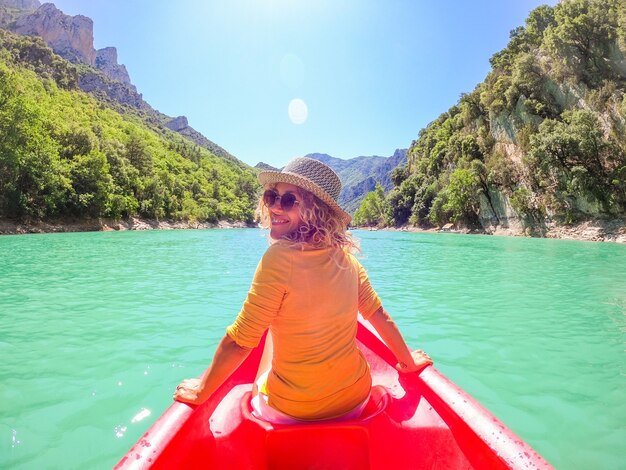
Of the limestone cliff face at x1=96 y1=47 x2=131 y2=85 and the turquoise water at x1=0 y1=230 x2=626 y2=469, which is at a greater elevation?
the limestone cliff face at x1=96 y1=47 x2=131 y2=85

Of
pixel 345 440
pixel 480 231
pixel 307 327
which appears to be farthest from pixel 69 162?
pixel 480 231

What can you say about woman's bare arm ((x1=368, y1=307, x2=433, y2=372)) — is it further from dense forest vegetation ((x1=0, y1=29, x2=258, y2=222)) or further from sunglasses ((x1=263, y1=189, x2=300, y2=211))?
dense forest vegetation ((x1=0, y1=29, x2=258, y2=222))

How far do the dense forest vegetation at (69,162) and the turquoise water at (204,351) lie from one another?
3131 centimetres

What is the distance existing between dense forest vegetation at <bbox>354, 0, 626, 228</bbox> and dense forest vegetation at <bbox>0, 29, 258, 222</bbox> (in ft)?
154

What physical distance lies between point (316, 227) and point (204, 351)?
3.89m

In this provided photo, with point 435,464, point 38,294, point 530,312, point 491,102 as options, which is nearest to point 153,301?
point 38,294

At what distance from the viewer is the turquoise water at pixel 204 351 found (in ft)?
9.92

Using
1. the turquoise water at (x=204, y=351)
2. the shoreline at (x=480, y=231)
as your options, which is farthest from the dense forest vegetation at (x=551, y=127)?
the turquoise water at (x=204, y=351)

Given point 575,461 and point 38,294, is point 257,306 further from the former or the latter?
point 38,294

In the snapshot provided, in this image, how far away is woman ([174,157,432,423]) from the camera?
5.47 ft

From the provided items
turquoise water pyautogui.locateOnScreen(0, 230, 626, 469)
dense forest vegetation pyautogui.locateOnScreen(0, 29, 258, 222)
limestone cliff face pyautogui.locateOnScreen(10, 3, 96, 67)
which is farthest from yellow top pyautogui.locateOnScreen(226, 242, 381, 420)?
limestone cliff face pyautogui.locateOnScreen(10, 3, 96, 67)

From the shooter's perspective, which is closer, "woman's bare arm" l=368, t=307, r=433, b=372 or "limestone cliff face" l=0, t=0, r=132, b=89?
"woman's bare arm" l=368, t=307, r=433, b=372

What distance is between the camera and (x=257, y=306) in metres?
1.66

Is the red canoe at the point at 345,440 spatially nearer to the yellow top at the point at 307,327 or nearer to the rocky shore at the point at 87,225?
the yellow top at the point at 307,327
